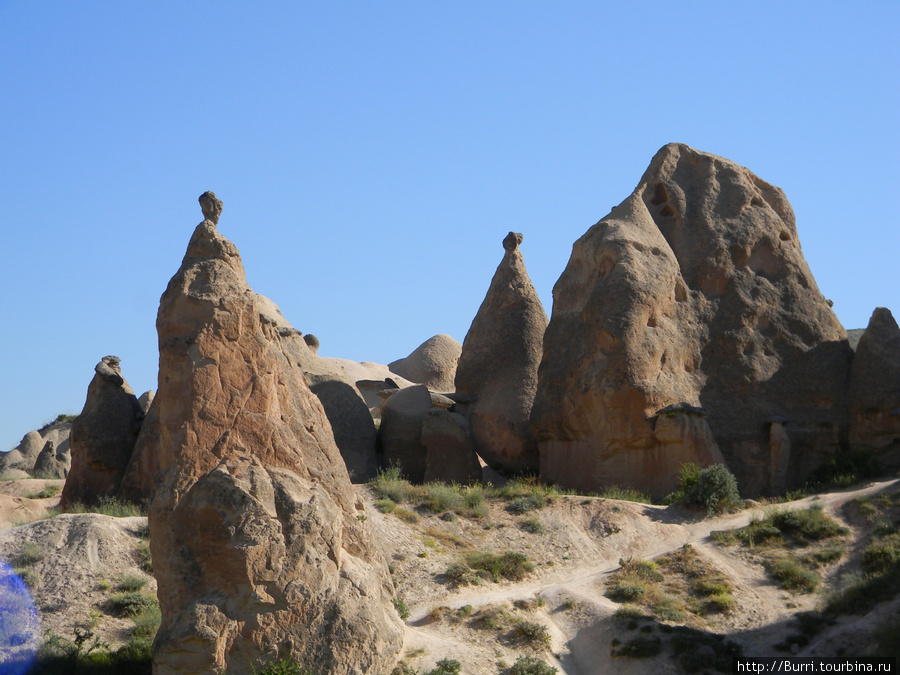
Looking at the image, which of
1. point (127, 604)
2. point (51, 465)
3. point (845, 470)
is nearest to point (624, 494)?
point (845, 470)

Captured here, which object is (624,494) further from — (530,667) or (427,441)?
(530,667)

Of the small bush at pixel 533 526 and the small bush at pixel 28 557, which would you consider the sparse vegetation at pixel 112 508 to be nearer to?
the small bush at pixel 28 557

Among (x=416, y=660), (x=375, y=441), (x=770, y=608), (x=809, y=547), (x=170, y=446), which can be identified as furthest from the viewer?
(x=375, y=441)

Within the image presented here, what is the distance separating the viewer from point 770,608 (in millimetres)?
16938

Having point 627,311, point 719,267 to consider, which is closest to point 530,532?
point 627,311

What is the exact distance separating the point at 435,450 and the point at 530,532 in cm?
480

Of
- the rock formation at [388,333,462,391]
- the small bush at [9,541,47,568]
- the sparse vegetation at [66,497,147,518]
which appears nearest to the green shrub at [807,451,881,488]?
the sparse vegetation at [66,497,147,518]

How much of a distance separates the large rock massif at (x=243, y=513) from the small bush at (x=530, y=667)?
6.01 ft

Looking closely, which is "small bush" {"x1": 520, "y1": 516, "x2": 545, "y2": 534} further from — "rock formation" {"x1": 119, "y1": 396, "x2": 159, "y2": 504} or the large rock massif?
"rock formation" {"x1": 119, "y1": 396, "x2": 159, "y2": 504}

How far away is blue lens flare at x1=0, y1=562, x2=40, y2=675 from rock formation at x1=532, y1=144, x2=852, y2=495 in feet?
38.9

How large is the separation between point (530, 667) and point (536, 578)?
3.61 metres

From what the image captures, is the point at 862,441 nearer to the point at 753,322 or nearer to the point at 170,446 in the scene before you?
the point at 753,322

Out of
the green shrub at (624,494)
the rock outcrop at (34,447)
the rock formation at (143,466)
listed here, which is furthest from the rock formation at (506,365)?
the rock outcrop at (34,447)

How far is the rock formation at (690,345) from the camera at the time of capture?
910 inches
